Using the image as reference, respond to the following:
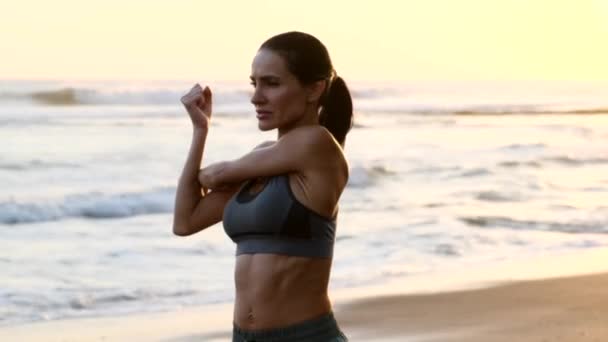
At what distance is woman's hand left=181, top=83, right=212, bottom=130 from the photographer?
357cm

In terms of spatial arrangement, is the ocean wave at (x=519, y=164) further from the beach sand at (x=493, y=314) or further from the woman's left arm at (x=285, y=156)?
the woman's left arm at (x=285, y=156)

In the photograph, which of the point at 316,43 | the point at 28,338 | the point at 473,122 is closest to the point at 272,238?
the point at 316,43

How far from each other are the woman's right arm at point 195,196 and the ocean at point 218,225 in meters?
5.37

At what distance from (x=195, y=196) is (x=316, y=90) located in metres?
0.40

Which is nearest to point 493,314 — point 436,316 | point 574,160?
point 436,316

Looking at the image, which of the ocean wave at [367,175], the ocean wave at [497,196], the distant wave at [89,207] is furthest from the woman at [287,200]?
the ocean wave at [367,175]

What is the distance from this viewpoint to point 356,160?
950 inches

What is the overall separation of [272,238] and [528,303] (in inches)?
231

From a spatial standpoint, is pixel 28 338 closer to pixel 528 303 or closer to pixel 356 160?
pixel 528 303

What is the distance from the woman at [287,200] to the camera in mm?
3379

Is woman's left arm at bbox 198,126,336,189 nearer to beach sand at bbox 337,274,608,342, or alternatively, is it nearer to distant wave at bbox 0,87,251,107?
beach sand at bbox 337,274,608,342

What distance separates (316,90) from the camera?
3.46m

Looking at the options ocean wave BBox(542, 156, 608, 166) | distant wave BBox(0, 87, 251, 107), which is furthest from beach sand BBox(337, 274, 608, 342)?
distant wave BBox(0, 87, 251, 107)

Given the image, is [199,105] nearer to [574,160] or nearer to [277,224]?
[277,224]
